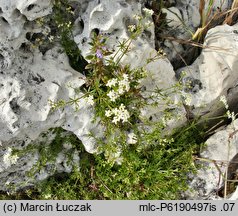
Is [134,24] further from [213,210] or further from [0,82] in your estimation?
[213,210]

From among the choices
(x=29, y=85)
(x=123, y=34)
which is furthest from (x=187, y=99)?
(x=29, y=85)

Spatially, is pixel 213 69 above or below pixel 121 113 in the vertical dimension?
below

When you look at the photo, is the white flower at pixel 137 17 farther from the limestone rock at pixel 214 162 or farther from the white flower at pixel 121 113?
the limestone rock at pixel 214 162

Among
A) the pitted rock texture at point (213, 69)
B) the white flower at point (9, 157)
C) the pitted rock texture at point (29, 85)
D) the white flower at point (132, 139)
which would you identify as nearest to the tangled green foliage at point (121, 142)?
the white flower at point (132, 139)

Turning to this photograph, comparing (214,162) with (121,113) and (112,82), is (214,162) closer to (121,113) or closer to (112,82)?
(121,113)

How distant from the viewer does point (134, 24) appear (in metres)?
3.89

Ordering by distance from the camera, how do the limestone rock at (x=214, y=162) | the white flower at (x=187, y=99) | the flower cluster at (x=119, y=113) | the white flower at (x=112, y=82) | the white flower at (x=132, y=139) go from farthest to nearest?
the limestone rock at (x=214, y=162) < the white flower at (x=132, y=139) < the white flower at (x=187, y=99) < the flower cluster at (x=119, y=113) < the white flower at (x=112, y=82)

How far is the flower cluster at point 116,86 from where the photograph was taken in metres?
3.56

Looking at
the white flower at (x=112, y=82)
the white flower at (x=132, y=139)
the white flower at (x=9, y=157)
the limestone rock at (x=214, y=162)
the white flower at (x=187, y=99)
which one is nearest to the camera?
the white flower at (x=112, y=82)

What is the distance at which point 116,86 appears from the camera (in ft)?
12.0

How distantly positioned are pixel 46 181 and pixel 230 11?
3.07 m

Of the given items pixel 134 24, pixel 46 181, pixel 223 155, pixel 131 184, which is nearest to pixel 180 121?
pixel 223 155

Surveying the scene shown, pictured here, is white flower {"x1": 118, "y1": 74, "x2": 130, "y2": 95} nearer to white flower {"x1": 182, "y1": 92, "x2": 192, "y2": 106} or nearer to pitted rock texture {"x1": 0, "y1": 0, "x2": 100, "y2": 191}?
pitted rock texture {"x1": 0, "y1": 0, "x2": 100, "y2": 191}

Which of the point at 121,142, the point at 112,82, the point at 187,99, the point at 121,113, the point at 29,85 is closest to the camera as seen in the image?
the point at 112,82
